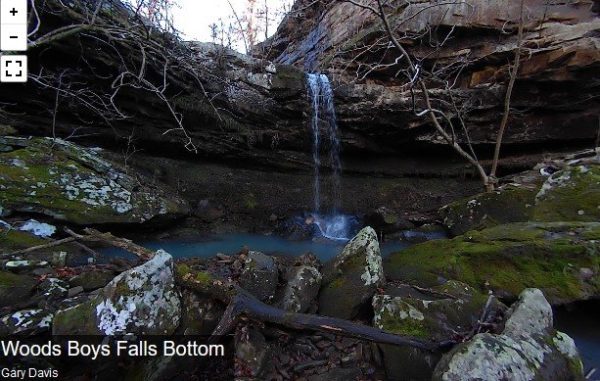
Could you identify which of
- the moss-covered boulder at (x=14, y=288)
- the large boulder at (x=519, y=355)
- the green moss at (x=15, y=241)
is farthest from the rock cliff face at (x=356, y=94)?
the large boulder at (x=519, y=355)

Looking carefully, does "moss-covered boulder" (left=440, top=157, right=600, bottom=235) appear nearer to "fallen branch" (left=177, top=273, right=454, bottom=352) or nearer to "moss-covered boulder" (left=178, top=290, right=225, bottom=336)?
"fallen branch" (left=177, top=273, right=454, bottom=352)

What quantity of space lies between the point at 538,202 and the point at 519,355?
396 cm

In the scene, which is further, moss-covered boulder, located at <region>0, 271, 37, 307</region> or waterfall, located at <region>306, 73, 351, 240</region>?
waterfall, located at <region>306, 73, 351, 240</region>

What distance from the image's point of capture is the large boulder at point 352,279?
105 inches

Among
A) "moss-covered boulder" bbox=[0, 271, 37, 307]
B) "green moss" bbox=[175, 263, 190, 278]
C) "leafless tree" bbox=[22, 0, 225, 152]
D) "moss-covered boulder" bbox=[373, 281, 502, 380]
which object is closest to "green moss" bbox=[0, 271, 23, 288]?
"moss-covered boulder" bbox=[0, 271, 37, 307]

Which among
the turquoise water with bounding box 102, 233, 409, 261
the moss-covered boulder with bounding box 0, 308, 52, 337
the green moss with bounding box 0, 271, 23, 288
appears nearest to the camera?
the moss-covered boulder with bounding box 0, 308, 52, 337

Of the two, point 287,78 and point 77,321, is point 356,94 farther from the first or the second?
point 77,321

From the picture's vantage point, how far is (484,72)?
26.1 feet

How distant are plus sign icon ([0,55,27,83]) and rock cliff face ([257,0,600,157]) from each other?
5425mm

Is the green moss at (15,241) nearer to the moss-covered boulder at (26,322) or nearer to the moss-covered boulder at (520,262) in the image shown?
the moss-covered boulder at (26,322)

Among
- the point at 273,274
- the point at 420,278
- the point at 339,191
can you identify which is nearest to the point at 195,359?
the point at 273,274

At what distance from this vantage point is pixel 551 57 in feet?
23.2

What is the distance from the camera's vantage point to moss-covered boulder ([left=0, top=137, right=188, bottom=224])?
4.62m

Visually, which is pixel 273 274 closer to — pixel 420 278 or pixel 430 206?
pixel 420 278
